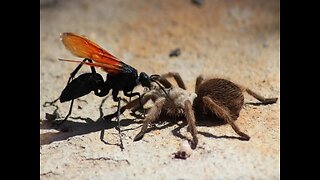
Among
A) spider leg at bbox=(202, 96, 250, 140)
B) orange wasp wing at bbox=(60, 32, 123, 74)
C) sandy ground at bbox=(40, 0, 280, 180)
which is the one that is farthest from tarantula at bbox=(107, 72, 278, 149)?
orange wasp wing at bbox=(60, 32, 123, 74)

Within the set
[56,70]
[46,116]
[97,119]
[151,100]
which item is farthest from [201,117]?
[56,70]

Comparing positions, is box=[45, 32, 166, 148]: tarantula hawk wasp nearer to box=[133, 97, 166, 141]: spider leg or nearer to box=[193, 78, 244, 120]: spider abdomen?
box=[133, 97, 166, 141]: spider leg

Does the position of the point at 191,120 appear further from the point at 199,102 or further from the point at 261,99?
the point at 261,99

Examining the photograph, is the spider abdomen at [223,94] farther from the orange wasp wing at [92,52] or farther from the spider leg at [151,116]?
the orange wasp wing at [92,52]

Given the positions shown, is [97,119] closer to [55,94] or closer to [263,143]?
[55,94]

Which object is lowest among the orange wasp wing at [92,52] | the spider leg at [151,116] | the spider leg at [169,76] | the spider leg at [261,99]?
the spider leg at [151,116]

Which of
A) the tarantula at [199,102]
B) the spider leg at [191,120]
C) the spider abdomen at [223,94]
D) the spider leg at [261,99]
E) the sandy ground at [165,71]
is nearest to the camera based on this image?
the sandy ground at [165,71]

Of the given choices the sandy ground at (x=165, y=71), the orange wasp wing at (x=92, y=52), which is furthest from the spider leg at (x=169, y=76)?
the orange wasp wing at (x=92, y=52)
